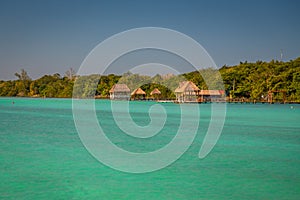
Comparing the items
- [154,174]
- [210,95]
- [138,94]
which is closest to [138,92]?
[138,94]

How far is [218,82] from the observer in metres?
47.0

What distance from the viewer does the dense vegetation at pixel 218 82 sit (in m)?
40.0

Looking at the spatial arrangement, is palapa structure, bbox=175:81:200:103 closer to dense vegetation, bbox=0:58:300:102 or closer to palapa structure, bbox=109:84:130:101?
dense vegetation, bbox=0:58:300:102

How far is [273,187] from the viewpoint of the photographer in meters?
6.36

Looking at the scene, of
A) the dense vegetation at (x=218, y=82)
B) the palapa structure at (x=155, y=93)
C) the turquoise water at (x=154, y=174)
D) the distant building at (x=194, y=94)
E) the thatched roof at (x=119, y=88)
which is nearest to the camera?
the turquoise water at (x=154, y=174)

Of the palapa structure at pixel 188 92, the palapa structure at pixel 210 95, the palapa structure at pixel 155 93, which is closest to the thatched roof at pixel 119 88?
the palapa structure at pixel 155 93

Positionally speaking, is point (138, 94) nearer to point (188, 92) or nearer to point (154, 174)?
point (188, 92)

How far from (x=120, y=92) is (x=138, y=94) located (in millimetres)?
2937

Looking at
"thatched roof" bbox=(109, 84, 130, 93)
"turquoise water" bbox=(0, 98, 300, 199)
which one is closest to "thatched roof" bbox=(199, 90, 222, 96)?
"thatched roof" bbox=(109, 84, 130, 93)

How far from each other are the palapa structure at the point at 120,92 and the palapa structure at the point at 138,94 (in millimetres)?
1025

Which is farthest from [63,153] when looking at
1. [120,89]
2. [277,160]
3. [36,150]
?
[120,89]

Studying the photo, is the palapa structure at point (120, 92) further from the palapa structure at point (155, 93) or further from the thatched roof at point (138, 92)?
the palapa structure at point (155, 93)

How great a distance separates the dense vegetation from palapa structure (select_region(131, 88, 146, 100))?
973 millimetres

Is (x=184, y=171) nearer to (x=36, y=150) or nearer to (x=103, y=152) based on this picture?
(x=103, y=152)
